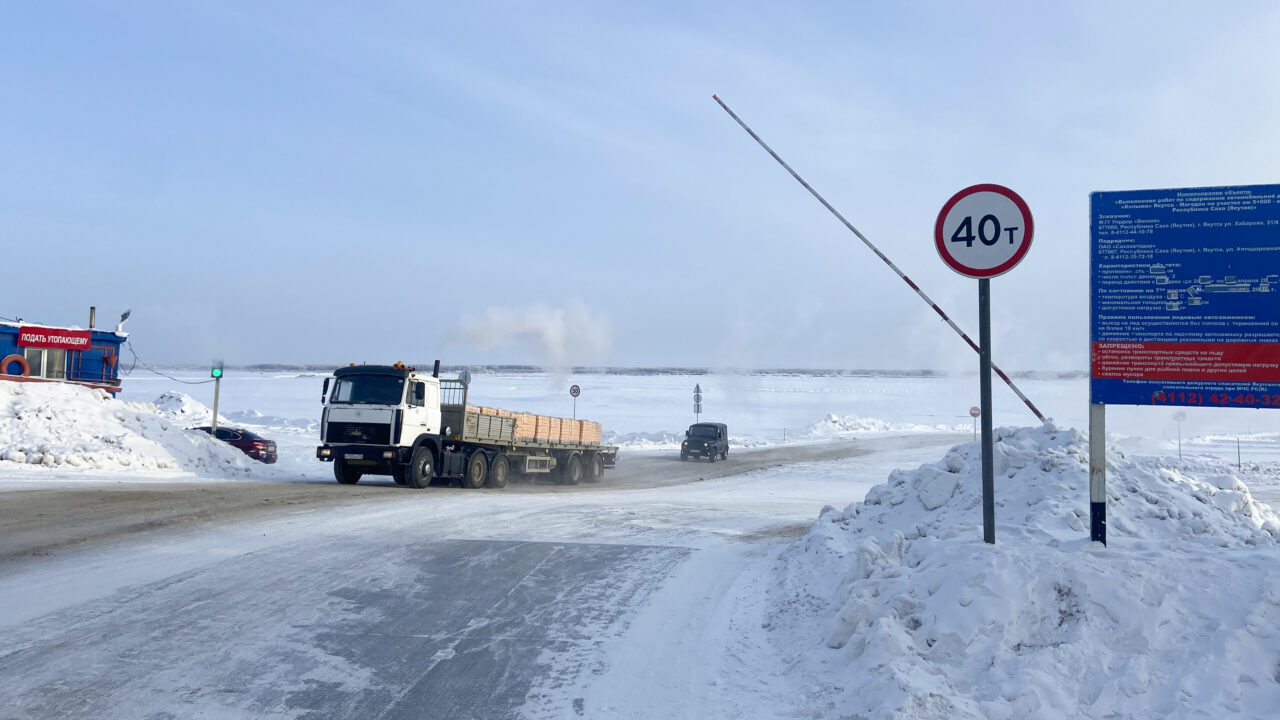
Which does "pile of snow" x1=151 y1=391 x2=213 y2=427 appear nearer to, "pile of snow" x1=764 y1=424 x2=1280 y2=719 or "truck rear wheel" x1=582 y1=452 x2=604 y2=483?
"truck rear wheel" x1=582 y1=452 x2=604 y2=483

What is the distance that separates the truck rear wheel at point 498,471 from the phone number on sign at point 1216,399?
60.7ft

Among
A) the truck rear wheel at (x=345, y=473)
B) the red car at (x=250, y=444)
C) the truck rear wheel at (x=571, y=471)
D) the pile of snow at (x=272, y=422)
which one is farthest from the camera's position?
the pile of snow at (x=272, y=422)

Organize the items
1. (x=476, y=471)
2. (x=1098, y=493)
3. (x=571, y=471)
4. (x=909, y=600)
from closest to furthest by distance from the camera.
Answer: (x=909, y=600), (x=1098, y=493), (x=476, y=471), (x=571, y=471)

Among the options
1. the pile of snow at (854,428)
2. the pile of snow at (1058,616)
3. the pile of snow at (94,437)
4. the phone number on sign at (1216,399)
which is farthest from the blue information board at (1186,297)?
the pile of snow at (854,428)

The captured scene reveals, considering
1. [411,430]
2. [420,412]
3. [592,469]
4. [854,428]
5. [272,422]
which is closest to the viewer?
[411,430]

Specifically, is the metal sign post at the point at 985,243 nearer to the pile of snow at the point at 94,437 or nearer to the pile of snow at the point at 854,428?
the pile of snow at the point at 94,437

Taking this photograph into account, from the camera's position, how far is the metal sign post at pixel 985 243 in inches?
241

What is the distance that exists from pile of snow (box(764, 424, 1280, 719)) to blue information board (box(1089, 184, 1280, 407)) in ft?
3.80

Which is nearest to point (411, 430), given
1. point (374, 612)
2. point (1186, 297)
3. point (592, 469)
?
point (592, 469)

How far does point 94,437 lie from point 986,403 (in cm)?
2223

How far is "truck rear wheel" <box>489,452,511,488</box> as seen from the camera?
22812 millimetres

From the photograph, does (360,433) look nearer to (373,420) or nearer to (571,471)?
(373,420)

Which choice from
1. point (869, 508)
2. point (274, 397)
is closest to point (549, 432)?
point (869, 508)

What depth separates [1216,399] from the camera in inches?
244
